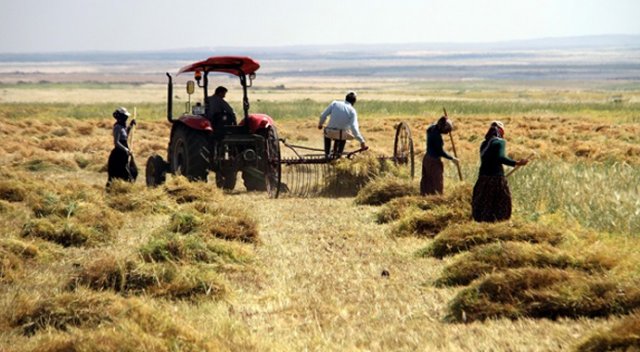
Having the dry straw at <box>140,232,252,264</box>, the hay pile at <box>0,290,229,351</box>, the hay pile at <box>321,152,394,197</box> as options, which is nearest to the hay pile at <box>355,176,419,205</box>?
the hay pile at <box>321,152,394,197</box>

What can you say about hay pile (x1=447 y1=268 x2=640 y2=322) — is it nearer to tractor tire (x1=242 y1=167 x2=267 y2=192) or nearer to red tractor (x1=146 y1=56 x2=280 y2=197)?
red tractor (x1=146 y1=56 x2=280 y2=197)

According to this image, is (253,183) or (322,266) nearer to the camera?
(322,266)

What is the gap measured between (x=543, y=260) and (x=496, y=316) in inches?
55.8

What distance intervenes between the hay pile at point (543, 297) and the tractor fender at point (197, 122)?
962cm

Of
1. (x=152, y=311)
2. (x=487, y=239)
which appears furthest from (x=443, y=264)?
(x=152, y=311)

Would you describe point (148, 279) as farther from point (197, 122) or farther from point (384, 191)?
point (197, 122)

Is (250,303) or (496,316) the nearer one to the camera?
(496,316)

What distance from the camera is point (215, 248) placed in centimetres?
1104

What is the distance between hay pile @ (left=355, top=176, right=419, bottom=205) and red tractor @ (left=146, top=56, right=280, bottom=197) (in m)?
1.64

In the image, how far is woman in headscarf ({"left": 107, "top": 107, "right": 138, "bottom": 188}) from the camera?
1641 centimetres

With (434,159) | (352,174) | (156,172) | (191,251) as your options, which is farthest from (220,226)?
(156,172)

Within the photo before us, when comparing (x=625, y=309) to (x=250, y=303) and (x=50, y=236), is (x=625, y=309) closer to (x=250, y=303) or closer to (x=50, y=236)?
(x=250, y=303)

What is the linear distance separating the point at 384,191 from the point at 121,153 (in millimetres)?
4214

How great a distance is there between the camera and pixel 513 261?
9602 millimetres
